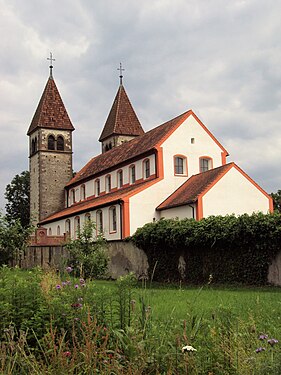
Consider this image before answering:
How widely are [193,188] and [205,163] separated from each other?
5095 mm

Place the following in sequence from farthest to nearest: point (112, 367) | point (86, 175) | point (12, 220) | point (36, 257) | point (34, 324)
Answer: point (86, 175)
point (36, 257)
point (12, 220)
point (34, 324)
point (112, 367)

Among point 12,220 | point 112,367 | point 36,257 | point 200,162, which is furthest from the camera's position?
point 200,162

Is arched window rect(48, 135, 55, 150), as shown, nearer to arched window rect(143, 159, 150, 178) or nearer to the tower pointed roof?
the tower pointed roof

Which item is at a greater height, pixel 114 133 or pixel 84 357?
pixel 114 133

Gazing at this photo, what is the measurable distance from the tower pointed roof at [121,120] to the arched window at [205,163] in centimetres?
2202

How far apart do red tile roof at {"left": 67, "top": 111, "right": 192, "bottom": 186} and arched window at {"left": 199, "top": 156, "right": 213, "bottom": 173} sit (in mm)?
3291

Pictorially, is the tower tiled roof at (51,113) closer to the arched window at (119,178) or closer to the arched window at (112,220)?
the arched window at (119,178)

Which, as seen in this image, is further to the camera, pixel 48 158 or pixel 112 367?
pixel 48 158

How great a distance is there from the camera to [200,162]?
128 feet

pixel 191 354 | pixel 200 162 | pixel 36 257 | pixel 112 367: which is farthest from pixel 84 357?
pixel 200 162

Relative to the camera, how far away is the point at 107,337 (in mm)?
5285

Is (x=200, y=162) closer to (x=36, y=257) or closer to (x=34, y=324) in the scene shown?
(x=36, y=257)

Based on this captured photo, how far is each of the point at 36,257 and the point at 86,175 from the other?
59.2 ft

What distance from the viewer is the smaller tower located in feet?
197
